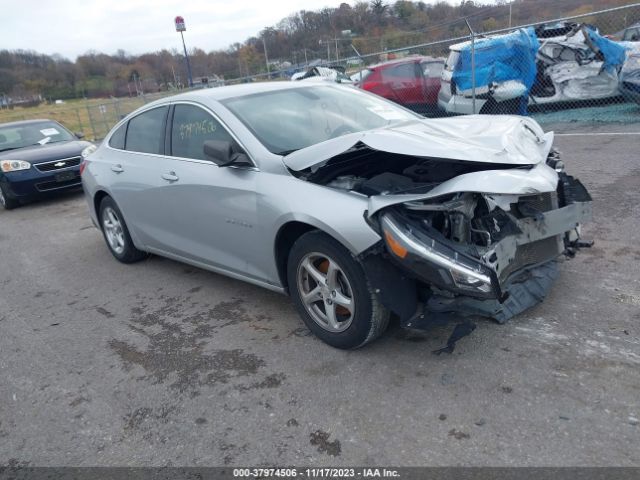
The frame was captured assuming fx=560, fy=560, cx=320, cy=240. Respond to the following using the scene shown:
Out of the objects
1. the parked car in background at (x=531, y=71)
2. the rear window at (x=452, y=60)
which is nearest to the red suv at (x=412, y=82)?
the parked car in background at (x=531, y=71)

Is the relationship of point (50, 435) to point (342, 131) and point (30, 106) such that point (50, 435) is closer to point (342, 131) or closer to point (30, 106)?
point (342, 131)

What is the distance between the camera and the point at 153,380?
352 centimetres

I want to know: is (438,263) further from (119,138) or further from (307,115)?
(119,138)

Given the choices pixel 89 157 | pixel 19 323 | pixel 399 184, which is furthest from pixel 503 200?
pixel 89 157

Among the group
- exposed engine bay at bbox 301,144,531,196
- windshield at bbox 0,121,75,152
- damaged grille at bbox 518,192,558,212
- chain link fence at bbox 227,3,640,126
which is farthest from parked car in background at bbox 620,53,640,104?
windshield at bbox 0,121,75,152

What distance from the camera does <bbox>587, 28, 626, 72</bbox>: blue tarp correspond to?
36.2 ft

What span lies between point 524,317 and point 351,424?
1.52 metres

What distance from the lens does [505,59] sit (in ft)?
35.8

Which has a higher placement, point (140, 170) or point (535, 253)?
point (140, 170)

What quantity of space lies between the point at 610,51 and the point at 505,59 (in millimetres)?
2144

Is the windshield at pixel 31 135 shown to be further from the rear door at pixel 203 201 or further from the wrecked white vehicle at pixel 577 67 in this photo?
the wrecked white vehicle at pixel 577 67

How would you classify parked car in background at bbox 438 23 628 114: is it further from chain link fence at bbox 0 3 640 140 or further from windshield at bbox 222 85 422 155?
windshield at bbox 222 85 422 155

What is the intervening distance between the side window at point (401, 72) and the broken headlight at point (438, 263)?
34.7 feet

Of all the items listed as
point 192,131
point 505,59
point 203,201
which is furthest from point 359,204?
point 505,59
